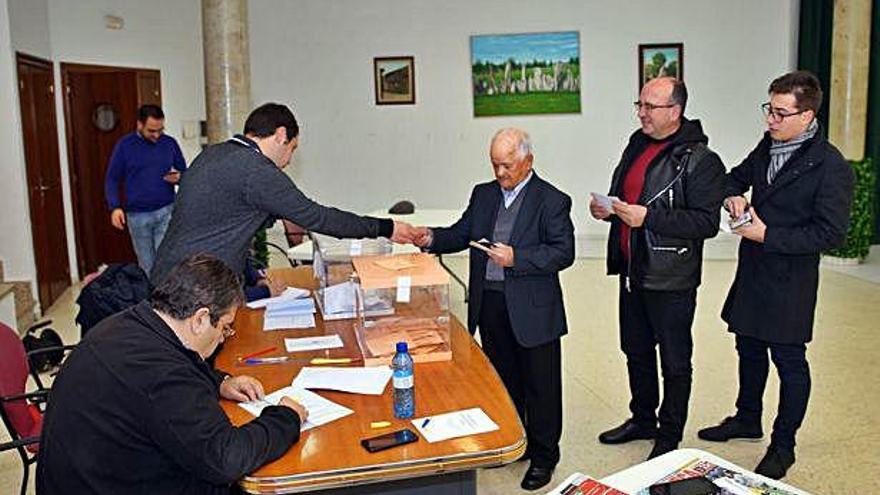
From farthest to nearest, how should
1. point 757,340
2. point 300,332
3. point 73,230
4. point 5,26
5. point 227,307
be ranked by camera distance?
1. point 73,230
2. point 5,26
3. point 757,340
4. point 300,332
5. point 227,307

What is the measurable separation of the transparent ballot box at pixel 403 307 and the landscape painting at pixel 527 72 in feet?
20.4

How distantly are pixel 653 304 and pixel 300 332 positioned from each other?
143 centimetres

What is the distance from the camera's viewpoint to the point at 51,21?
7.45 meters

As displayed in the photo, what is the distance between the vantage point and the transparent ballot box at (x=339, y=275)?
3320 millimetres

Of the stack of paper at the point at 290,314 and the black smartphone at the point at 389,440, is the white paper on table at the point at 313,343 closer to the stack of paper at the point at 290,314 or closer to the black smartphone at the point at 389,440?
the stack of paper at the point at 290,314

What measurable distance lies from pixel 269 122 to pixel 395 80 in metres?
6.28

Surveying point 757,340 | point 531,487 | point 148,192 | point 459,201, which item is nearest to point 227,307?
point 531,487

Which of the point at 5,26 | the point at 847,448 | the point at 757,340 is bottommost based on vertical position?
the point at 847,448

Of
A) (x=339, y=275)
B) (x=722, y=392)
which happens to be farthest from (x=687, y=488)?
(x=722, y=392)

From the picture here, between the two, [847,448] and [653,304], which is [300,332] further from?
[847,448]

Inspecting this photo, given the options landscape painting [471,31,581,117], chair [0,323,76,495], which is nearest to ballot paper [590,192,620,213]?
chair [0,323,76,495]

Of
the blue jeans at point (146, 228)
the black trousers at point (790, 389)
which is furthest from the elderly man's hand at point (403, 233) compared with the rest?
the blue jeans at point (146, 228)

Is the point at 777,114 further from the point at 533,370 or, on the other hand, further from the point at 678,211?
the point at 533,370

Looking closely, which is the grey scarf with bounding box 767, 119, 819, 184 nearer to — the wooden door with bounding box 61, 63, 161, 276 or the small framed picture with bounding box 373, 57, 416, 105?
the small framed picture with bounding box 373, 57, 416, 105
